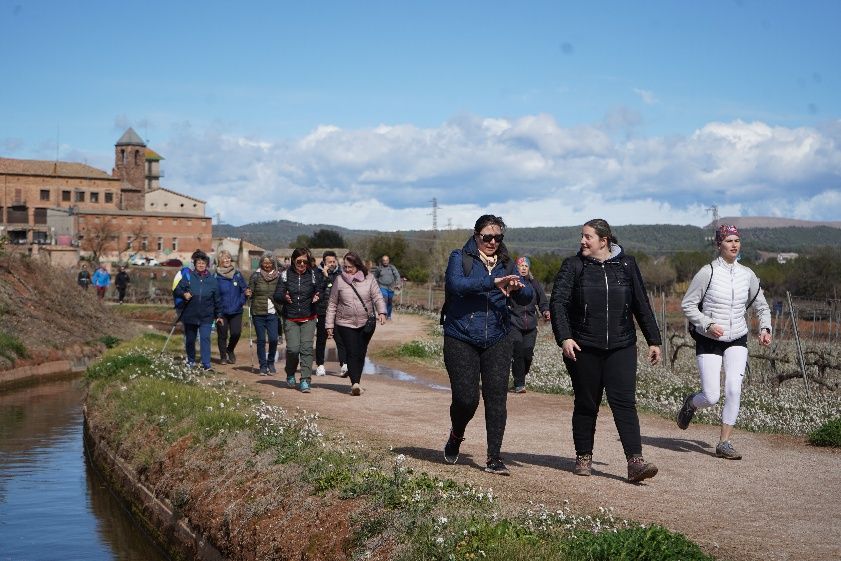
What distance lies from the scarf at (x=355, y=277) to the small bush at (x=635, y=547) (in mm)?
9367

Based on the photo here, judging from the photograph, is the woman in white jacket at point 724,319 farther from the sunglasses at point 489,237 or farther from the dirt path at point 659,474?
the sunglasses at point 489,237

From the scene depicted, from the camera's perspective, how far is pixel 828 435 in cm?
1209

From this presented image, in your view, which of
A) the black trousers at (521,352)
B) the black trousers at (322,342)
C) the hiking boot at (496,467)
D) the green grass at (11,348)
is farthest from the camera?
the green grass at (11,348)

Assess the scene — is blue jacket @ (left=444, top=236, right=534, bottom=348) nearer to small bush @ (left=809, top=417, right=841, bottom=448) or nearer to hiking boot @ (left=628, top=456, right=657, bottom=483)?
hiking boot @ (left=628, top=456, right=657, bottom=483)

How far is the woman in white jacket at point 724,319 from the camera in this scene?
1110cm

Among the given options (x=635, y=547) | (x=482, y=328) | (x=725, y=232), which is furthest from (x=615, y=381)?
(x=635, y=547)

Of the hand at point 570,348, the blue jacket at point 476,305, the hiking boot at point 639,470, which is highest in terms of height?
the blue jacket at point 476,305

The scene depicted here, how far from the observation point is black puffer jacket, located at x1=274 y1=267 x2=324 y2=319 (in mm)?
16656

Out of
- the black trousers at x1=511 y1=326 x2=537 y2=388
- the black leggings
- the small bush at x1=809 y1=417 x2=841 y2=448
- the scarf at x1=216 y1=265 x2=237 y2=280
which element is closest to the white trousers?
the small bush at x1=809 y1=417 x2=841 y2=448

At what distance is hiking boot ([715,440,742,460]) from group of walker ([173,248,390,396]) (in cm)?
563

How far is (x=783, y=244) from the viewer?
149 metres

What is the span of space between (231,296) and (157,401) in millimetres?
7072

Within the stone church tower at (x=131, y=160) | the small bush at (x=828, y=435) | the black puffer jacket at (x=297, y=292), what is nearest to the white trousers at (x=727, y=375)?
the small bush at (x=828, y=435)

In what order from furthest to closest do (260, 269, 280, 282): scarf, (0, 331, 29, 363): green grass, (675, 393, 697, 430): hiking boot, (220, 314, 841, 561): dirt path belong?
(0, 331, 29, 363): green grass, (260, 269, 280, 282): scarf, (675, 393, 697, 430): hiking boot, (220, 314, 841, 561): dirt path
